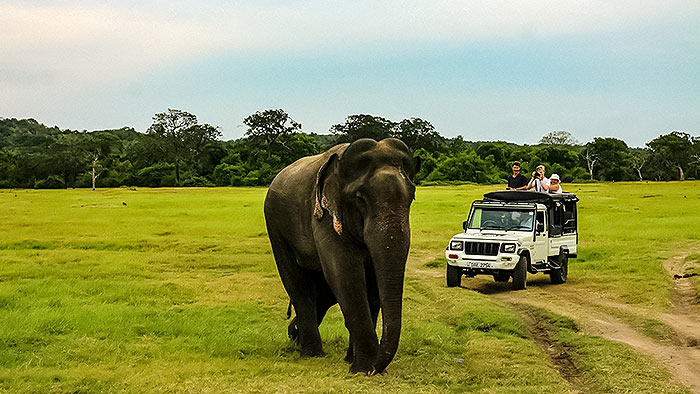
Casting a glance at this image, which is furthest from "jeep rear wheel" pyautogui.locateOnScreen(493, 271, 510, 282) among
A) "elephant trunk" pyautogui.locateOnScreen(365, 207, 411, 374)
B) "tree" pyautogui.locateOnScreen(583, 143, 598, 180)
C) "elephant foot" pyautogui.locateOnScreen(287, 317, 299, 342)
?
"tree" pyautogui.locateOnScreen(583, 143, 598, 180)

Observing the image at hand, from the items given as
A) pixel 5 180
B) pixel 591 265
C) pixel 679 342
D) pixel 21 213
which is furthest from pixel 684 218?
pixel 5 180

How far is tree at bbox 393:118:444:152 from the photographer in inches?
4638

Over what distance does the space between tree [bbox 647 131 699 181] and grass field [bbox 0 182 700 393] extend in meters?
105

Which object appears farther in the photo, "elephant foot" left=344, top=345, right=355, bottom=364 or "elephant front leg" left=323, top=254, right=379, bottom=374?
"elephant foot" left=344, top=345, right=355, bottom=364

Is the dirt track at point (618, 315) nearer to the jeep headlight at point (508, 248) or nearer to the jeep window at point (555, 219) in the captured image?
the jeep headlight at point (508, 248)

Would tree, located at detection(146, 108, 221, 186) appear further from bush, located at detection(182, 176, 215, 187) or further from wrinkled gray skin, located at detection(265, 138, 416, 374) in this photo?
wrinkled gray skin, located at detection(265, 138, 416, 374)

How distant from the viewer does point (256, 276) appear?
18.8 metres

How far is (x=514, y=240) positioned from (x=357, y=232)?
9.92m

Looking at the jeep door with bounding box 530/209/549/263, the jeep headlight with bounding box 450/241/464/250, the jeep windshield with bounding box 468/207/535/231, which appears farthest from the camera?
the jeep windshield with bounding box 468/207/535/231

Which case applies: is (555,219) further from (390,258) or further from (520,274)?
(390,258)

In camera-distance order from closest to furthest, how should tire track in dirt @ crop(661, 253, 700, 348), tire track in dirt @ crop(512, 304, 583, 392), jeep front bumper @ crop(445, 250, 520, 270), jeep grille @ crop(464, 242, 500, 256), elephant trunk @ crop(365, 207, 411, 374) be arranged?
elephant trunk @ crop(365, 207, 411, 374)
tire track in dirt @ crop(512, 304, 583, 392)
tire track in dirt @ crop(661, 253, 700, 348)
jeep front bumper @ crop(445, 250, 520, 270)
jeep grille @ crop(464, 242, 500, 256)

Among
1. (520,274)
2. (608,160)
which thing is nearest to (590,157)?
(608,160)

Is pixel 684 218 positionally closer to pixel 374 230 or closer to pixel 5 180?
pixel 374 230

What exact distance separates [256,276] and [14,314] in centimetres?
757
